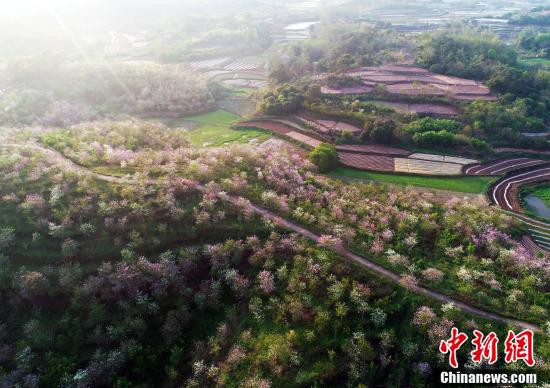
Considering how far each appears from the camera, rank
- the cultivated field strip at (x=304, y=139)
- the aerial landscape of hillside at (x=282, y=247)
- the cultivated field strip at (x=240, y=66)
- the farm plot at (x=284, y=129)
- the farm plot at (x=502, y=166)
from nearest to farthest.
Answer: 1. the aerial landscape of hillside at (x=282, y=247)
2. the farm plot at (x=502, y=166)
3. the cultivated field strip at (x=304, y=139)
4. the farm plot at (x=284, y=129)
5. the cultivated field strip at (x=240, y=66)

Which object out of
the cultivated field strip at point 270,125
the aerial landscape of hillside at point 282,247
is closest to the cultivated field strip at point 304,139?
the aerial landscape of hillside at point 282,247

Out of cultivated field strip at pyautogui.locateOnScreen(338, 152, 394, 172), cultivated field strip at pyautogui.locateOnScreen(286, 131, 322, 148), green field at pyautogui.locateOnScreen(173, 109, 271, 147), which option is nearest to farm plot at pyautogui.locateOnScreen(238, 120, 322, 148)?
cultivated field strip at pyautogui.locateOnScreen(286, 131, 322, 148)

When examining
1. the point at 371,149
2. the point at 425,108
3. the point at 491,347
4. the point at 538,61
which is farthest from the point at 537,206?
the point at 538,61

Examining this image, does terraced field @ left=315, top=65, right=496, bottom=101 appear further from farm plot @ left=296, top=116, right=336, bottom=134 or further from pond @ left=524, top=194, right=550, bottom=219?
pond @ left=524, top=194, right=550, bottom=219

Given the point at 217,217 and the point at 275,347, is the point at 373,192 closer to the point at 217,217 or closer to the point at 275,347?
the point at 217,217

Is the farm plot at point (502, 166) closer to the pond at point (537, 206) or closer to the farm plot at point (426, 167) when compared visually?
the farm plot at point (426, 167)

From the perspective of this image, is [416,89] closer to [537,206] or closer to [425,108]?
[425,108]

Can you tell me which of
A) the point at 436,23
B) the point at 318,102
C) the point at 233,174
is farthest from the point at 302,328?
the point at 436,23
